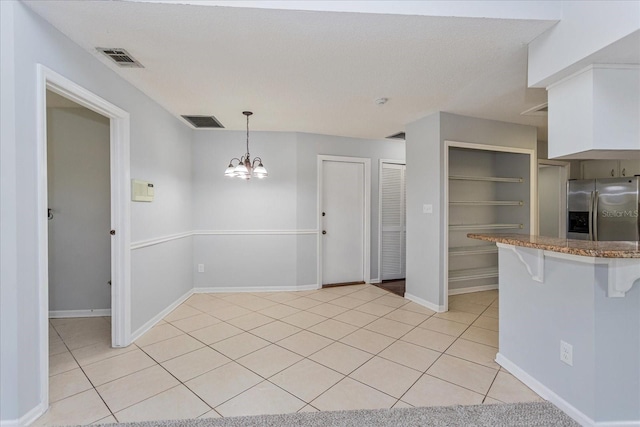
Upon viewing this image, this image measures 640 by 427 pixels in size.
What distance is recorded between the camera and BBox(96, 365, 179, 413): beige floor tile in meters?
1.84

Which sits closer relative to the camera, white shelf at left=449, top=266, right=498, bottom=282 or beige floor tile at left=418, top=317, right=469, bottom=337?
beige floor tile at left=418, top=317, right=469, bottom=337

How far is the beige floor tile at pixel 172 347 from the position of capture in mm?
2432

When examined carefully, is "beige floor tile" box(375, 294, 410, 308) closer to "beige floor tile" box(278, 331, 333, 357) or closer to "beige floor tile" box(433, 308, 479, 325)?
"beige floor tile" box(433, 308, 479, 325)

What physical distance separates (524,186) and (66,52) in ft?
16.9

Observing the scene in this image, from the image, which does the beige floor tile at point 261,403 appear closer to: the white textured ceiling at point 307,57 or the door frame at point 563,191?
the white textured ceiling at point 307,57

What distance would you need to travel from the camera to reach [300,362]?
7.57 ft

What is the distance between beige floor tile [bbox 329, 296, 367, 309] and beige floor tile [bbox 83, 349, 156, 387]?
7.09 feet

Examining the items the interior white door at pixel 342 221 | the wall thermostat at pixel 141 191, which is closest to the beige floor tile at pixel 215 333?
the wall thermostat at pixel 141 191

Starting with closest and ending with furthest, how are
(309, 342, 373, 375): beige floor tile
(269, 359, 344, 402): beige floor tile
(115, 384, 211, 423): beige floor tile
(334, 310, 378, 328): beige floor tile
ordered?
(115, 384, 211, 423): beige floor tile, (269, 359, 344, 402): beige floor tile, (309, 342, 373, 375): beige floor tile, (334, 310, 378, 328): beige floor tile

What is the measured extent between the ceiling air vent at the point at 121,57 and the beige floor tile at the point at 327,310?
3.03 meters

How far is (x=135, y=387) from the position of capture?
1.99 m

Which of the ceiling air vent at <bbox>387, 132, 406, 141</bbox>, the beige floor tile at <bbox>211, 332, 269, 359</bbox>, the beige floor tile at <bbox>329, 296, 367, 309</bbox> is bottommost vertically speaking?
the beige floor tile at <bbox>211, 332, 269, 359</bbox>

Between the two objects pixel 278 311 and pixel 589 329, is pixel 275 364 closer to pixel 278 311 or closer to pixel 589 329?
pixel 278 311

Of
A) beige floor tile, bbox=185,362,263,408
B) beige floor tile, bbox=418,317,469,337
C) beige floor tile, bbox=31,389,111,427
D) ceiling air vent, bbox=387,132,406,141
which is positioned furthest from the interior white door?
beige floor tile, bbox=31,389,111,427
